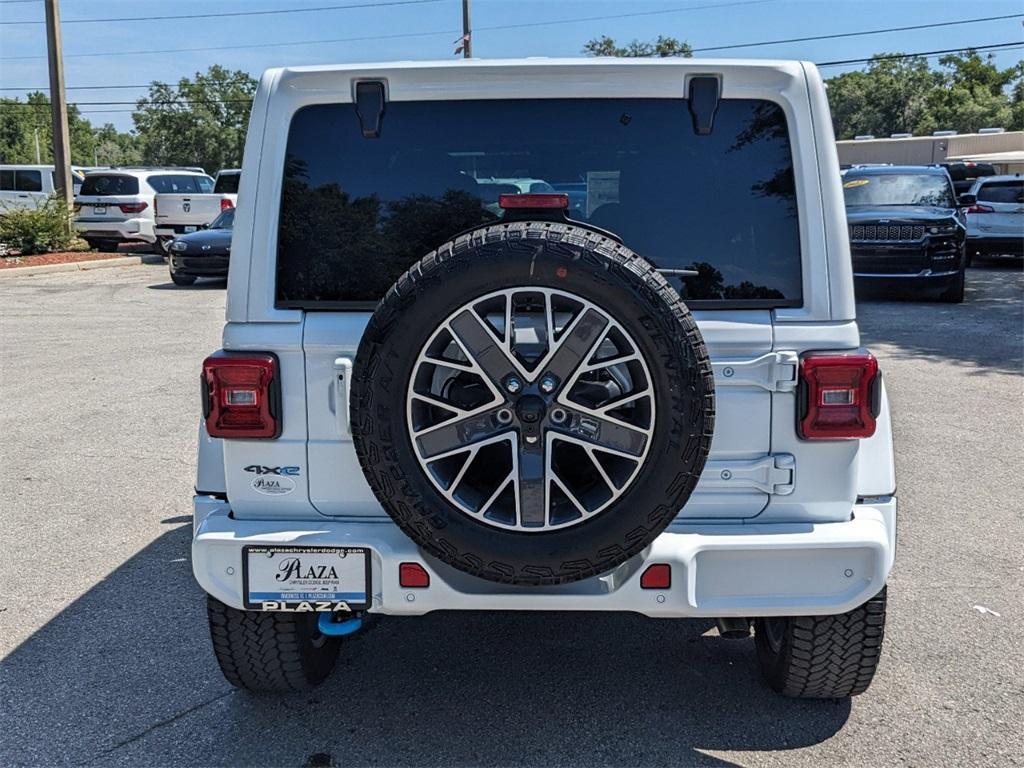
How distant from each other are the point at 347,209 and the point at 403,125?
0.29 meters

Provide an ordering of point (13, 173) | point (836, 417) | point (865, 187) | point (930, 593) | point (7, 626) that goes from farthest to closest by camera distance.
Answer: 1. point (13, 173)
2. point (865, 187)
3. point (930, 593)
4. point (7, 626)
5. point (836, 417)

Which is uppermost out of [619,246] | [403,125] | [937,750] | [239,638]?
[403,125]

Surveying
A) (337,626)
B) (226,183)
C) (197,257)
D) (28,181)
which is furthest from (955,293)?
(28,181)

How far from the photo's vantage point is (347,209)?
10.2 ft

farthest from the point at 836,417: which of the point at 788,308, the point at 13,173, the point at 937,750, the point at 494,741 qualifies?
the point at 13,173

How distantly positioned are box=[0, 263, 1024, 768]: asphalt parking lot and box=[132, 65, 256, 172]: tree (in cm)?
6751

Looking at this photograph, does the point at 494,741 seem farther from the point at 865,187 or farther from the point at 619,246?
the point at 865,187

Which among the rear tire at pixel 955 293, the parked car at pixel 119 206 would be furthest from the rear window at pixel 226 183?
the rear tire at pixel 955 293

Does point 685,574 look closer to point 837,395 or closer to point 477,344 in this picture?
point 837,395

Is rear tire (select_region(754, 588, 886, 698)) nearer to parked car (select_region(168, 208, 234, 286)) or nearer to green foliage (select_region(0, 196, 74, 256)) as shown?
parked car (select_region(168, 208, 234, 286))

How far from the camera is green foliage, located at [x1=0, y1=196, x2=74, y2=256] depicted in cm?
2062

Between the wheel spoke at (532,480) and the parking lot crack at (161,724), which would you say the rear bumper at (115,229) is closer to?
the parking lot crack at (161,724)

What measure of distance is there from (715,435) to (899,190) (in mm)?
13140

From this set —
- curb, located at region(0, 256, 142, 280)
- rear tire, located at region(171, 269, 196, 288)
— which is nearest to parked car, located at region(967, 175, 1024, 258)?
rear tire, located at region(171, 269, 196, 288)
